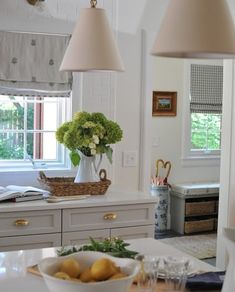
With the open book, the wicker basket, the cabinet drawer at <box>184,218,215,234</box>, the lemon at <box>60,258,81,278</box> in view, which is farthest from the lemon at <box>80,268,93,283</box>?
the cabinet drawer at <box>184,218,215,234</box>

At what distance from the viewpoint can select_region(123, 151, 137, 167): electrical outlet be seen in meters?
3.90

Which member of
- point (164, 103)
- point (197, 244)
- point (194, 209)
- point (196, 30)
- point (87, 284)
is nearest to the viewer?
point (87, 284)

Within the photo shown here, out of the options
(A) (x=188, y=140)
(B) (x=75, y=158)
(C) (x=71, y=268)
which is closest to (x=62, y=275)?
(C) (x=71, y=268)

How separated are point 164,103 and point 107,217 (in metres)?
3.32

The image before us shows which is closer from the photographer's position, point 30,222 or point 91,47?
point 91,47

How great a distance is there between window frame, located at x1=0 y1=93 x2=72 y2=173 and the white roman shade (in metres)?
0.13

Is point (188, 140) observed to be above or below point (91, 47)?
below

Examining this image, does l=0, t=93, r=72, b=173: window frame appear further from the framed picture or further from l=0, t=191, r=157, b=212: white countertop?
the framed picture

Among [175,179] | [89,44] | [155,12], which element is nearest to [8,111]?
[155,12]

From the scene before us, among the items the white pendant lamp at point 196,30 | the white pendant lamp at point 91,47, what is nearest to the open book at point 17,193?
the white pendant lamp at point 91,47

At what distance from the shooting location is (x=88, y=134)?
10.6ft

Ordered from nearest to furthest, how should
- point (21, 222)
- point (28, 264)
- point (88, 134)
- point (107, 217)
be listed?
point (28, 264)
point (21, 222)
point (107, 217)
point (88, 134)

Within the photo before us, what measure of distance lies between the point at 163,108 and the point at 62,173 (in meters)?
2.77

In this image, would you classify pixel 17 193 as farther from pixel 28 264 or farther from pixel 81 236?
pixel 28 264
